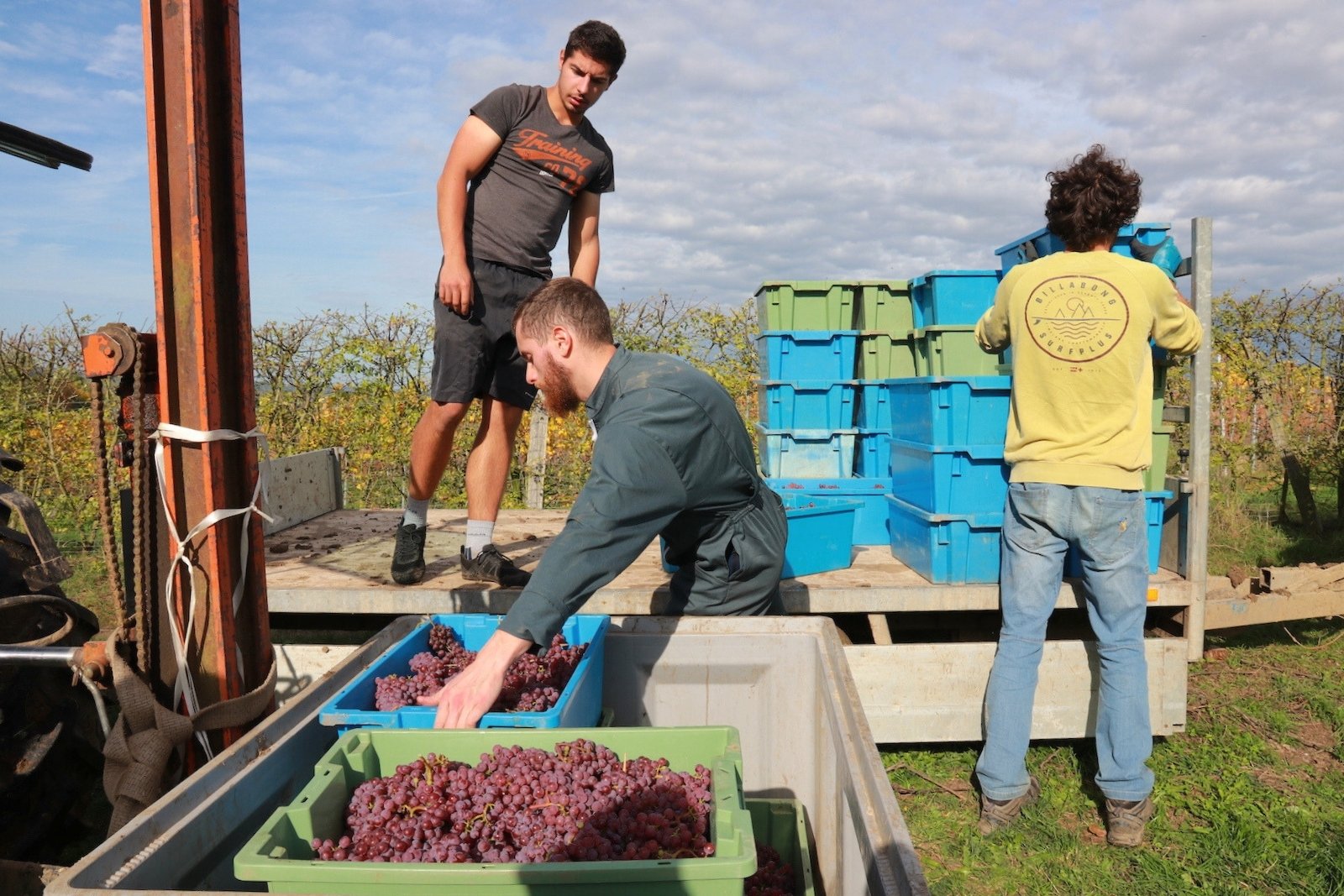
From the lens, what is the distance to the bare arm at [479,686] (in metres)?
1.99

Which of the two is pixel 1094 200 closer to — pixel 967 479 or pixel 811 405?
pixel 967 479

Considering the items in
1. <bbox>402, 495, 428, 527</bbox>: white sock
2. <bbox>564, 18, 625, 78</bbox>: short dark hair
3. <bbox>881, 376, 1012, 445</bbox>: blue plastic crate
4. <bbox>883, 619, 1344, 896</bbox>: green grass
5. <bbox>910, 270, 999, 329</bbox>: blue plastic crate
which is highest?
<bbox>564, 18, 625, 78</bbox>: short dark hair

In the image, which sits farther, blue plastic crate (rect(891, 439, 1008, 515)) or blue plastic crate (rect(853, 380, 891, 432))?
blue plastic crate (rect(853, 380, 891, 432))

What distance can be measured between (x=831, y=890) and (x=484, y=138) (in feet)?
9.57

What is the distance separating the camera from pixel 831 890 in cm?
207

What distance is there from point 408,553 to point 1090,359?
265 centimetres

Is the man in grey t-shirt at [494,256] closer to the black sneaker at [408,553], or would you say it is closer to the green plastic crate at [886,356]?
the black sneaker at [408,553]

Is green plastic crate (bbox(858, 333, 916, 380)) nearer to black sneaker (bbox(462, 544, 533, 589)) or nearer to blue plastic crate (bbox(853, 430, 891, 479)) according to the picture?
blue plastic crate (bbox(853, 430, 891, 479))

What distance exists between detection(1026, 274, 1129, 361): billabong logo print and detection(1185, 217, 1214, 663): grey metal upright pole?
756mm

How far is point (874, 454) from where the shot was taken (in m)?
5.27

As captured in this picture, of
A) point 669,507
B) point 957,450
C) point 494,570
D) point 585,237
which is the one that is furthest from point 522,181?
point 957,450

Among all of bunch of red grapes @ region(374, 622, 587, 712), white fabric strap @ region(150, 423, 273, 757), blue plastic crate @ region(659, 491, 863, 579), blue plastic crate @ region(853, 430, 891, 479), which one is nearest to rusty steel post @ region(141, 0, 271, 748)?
white fabric strap @ region(150, 423, 273, 757)

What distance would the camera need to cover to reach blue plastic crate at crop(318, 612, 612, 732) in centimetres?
202

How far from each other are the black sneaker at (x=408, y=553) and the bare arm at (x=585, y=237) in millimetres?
1279
